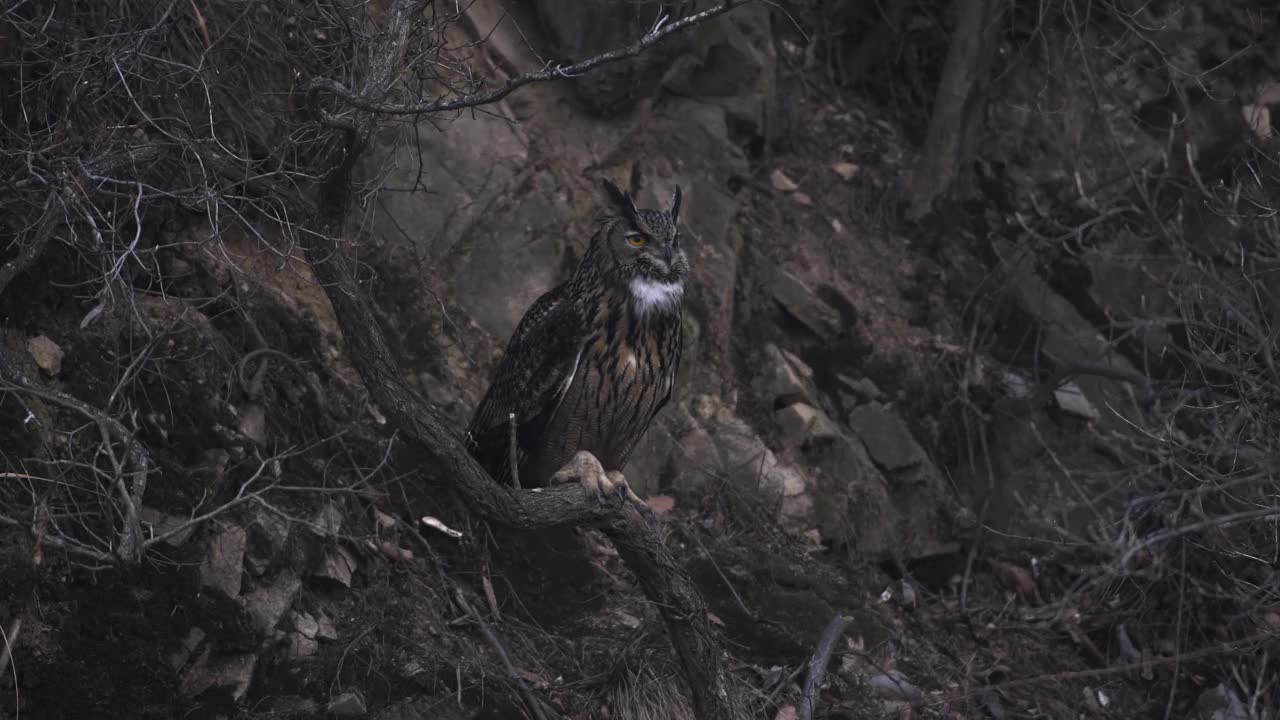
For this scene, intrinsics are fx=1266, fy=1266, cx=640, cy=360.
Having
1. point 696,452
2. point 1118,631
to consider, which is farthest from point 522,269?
point 1118,631

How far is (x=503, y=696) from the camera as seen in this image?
450 cm

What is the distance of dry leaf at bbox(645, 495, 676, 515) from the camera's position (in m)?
5.90

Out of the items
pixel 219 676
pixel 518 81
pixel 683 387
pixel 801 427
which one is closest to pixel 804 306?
pixel 801 427

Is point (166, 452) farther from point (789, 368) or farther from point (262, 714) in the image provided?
point (789, 368)

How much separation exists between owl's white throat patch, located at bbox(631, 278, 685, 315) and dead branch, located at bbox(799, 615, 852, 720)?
1484mm

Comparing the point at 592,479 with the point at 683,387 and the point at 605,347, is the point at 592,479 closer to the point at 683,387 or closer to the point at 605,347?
the point at 605,347

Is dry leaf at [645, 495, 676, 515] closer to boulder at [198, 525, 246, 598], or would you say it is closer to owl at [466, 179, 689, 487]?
owl at [466, 179, 689, 487]

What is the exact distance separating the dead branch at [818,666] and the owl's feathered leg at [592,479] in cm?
113

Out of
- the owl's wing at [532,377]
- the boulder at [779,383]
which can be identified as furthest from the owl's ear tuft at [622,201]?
the boulder at [779,383]

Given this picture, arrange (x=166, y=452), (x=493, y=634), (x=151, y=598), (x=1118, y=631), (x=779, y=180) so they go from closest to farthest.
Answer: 1. (x=151, y=598)
2. (x=166, y=452)
3. (x=493, y=634)
4. (x=1118, y=631)
5. (x=779, y=180)

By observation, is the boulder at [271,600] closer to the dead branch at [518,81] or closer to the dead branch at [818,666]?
the dead branch at [518,81]

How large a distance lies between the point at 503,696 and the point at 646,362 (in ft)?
4.24

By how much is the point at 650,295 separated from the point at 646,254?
147mm

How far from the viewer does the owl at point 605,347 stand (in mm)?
4516
